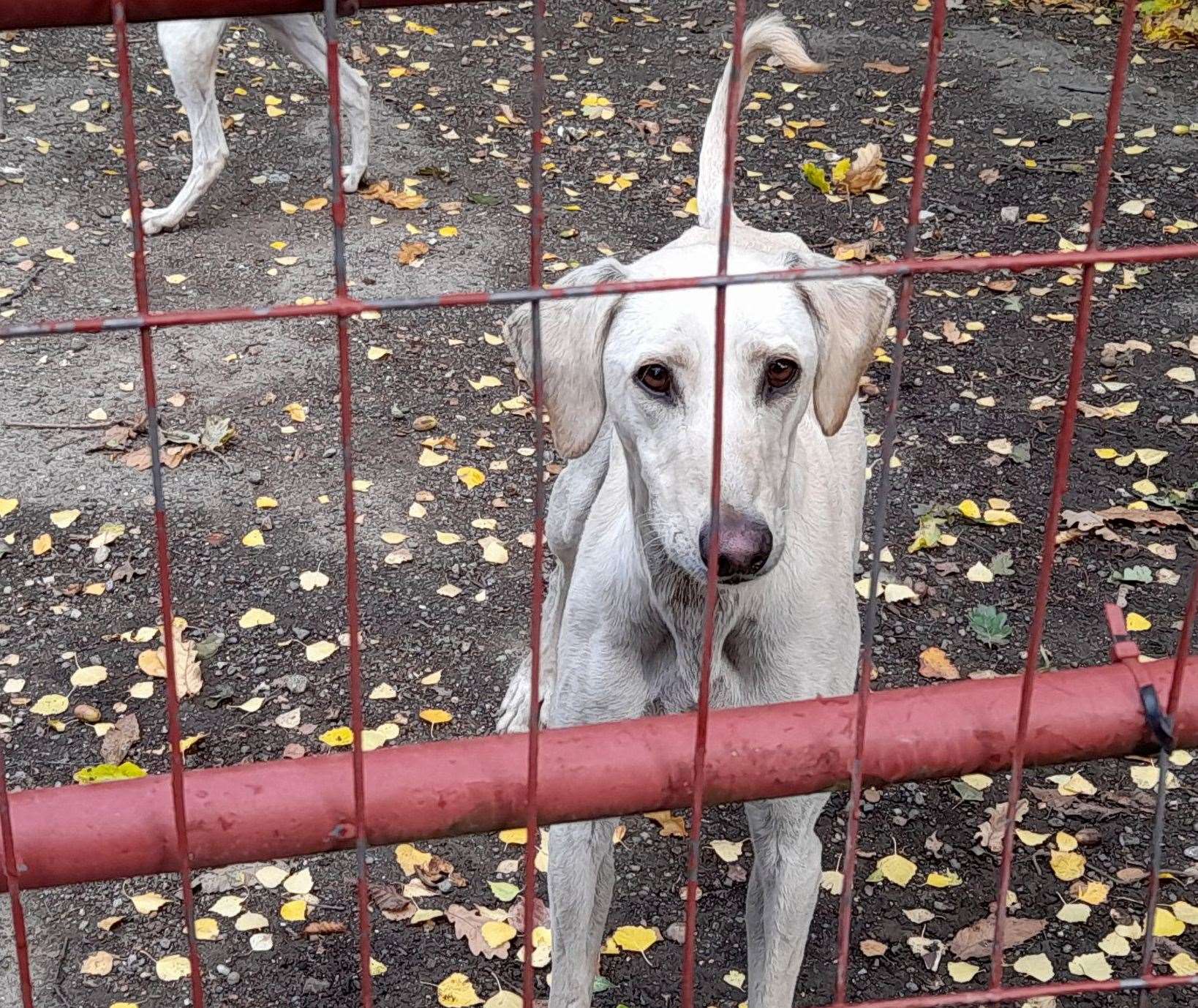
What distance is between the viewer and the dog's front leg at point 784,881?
9.94 feet

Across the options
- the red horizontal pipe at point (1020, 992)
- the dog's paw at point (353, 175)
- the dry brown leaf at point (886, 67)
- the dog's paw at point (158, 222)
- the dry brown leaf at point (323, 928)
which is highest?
the dry brown leaf at point (886, 67)

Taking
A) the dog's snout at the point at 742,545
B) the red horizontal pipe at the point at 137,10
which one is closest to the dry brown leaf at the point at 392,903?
the dog's snout at the point at 742,545

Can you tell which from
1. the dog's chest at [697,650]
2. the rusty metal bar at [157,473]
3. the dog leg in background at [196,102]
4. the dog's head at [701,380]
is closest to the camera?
the rusty metal bar at [157,473]

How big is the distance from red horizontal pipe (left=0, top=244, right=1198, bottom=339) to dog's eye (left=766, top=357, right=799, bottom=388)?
1.01m

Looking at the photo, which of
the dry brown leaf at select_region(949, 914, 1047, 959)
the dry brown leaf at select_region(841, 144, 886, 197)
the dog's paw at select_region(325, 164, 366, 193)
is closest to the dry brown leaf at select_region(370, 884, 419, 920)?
the dry brown leaf at select_region(949, 914, 1047, 959)

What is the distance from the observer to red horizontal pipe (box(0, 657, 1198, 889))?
1.71m

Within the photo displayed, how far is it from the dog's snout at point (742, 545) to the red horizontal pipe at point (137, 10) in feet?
3.65

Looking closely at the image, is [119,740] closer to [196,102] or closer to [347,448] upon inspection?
[347,448]

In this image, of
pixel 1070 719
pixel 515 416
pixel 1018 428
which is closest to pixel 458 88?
pixel 515 416

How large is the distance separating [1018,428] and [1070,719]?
162 inches

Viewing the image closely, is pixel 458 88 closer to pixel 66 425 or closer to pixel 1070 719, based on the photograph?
pixel 66 425

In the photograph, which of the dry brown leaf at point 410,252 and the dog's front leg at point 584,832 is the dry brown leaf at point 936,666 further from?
the dry brown leaf at point 410,252

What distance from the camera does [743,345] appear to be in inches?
103

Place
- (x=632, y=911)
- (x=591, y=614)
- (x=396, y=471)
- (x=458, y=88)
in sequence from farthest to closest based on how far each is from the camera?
(x=458, y=88)
(x=396, y=471)
(x=632, y=911)
(x=591, y=614)
